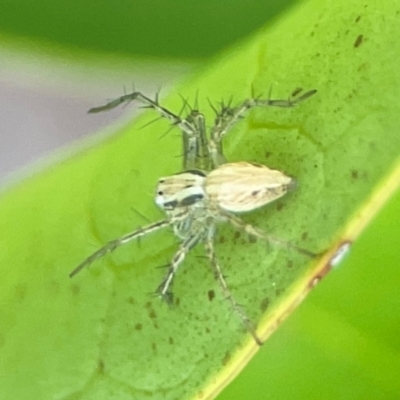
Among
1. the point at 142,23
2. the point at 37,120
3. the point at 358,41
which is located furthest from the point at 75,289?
the point at 37,120

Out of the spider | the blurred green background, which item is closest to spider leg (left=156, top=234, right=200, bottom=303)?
the spider

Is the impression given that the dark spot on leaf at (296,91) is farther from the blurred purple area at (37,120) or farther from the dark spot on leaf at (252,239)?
the blurred purple area at (37,120)

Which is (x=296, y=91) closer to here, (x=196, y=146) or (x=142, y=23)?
(x=196, y=146)

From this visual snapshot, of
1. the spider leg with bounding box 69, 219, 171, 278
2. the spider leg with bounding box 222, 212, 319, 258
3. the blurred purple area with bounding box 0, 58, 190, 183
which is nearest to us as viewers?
the spider leg with bounding box 222, 212, 319, 258

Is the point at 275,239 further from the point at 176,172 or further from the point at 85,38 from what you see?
the point at 85,38

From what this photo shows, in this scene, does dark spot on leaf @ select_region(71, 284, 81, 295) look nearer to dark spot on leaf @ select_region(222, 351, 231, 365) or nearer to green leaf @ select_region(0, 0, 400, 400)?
green leaf @ select_region(0, 0, 400, 400)

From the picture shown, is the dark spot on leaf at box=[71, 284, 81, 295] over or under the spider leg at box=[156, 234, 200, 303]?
under

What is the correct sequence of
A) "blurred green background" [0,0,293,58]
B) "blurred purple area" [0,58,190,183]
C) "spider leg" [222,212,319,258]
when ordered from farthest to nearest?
"blurred purple area" [0,58,190,183]
"blurred green background" [0,0,293,58]
"spider leg" [222,212,319,258]
